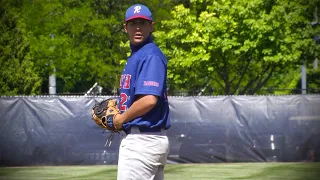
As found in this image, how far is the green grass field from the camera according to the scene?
40.6 ft

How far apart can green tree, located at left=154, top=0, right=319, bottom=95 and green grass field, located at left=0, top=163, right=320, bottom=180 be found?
23.1 ft

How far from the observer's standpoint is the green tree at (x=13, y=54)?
65.6 feet

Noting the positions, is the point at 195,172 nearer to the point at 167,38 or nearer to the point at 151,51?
the point at 167,38

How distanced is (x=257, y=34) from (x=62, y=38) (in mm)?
6354

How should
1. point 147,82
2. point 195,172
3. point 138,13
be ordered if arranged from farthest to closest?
point 195,172 < point 138,13 < point 147,82

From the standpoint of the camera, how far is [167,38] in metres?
21.5

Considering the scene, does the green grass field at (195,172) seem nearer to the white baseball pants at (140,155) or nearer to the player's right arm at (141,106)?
the white baseball pants at (140,155)

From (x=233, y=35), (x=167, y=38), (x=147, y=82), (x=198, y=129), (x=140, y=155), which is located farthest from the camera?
(x=233, y=35)

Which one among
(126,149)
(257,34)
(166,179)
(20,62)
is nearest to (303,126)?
(166,179)

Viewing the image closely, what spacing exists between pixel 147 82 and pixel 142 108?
0.50 feet

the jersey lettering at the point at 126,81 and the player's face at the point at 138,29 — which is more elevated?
the player's face at the point at 138,29

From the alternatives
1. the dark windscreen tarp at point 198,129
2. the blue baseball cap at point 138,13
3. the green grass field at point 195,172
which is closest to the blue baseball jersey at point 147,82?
the blue baseball cap at point 138,13

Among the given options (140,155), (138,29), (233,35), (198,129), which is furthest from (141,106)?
(233,35)

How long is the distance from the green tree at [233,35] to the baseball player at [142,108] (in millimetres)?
16826
